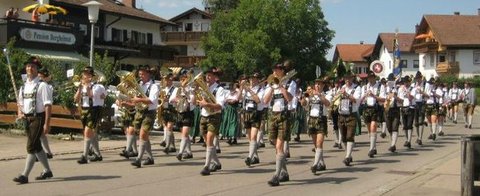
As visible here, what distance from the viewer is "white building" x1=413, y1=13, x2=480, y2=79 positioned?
70.9 meters

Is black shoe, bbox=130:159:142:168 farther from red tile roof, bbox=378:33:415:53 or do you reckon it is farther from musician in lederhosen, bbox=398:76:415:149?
red tile roof, bbox=378:33:415:53

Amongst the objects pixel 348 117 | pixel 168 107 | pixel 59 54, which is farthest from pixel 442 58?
pixel 348 117

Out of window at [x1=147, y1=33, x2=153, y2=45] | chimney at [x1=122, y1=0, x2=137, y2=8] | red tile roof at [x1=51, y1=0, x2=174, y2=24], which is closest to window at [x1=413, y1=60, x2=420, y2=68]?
chimney at [x1=122, y1=0, x2=137, y2=8]

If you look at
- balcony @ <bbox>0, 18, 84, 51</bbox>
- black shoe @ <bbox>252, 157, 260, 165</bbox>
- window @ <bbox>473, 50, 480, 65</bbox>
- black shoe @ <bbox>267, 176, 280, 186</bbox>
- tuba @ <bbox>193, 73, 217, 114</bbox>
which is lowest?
black shoe @ <bbox>267, 176, 280, 186</bbox>

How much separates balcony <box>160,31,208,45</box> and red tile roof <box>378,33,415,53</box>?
28.6 meters

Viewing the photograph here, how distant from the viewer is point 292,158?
15180 millimetres

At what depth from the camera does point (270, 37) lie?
196 ft

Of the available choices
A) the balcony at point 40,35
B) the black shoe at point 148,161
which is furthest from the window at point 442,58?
the black shoe at point 148,161

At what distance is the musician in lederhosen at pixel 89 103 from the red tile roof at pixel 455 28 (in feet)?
204

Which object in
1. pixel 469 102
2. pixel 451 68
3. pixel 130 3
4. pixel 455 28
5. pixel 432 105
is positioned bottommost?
pixel 432 105

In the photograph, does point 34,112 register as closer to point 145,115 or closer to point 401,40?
point 145,115

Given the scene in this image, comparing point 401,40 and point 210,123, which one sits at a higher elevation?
point 401,40

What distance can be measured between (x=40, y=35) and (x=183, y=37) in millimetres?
43264

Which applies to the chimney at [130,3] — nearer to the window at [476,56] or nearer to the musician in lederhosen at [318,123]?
the window at [476,56]
